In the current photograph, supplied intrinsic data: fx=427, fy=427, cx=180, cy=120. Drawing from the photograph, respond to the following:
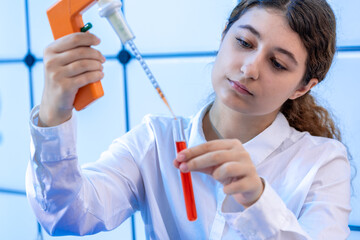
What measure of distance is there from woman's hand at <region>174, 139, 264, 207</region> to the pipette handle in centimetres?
16

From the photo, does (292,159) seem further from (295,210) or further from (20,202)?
(20,202)

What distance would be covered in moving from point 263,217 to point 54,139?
1.16ft

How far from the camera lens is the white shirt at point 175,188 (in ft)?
2.30

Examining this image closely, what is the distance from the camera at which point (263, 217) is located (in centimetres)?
68

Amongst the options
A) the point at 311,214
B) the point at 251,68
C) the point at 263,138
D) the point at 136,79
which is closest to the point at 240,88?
the point at 251,68

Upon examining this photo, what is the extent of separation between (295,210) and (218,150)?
0.34 m

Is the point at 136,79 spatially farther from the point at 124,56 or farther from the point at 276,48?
the point at 276,48

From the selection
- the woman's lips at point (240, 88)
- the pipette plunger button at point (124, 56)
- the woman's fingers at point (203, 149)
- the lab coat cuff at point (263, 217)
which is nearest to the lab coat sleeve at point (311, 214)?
the lab coat cuff at point (263, 217)

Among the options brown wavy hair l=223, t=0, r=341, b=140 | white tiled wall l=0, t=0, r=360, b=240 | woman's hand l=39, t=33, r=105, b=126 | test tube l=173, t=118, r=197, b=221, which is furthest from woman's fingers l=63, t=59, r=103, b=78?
white tiled wall l=0, t=0, r=360, b=240

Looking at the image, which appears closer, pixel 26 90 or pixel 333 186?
pixel 333 186

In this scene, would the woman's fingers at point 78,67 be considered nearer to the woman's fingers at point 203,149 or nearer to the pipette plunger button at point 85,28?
the pipette plunger button at point 85,28

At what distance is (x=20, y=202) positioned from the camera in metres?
1.61

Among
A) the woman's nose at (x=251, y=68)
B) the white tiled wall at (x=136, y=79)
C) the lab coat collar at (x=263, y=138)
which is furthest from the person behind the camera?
the white tiled wall at (x=136, y=79)

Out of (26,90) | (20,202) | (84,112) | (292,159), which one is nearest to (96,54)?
(292,159)
